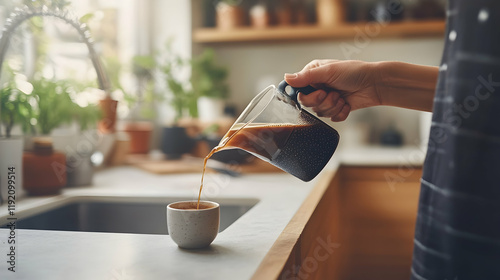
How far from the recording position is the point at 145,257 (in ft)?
2.38

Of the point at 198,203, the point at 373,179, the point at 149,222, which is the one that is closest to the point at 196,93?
the point at 373,179

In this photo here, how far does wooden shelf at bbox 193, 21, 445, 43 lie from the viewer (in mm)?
2512

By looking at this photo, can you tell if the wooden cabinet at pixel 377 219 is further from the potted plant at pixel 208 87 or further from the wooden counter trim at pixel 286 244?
the potted plant at pixel 208 87

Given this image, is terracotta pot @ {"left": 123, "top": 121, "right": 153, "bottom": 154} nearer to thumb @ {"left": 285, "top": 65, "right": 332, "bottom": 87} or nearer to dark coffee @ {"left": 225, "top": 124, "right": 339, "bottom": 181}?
thumb @ {"left": 285, "top": 65, "right": 332, "bottom": 87}

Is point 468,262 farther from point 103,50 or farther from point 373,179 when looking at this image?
point 103,50

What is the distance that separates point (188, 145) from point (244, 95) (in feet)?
2.97

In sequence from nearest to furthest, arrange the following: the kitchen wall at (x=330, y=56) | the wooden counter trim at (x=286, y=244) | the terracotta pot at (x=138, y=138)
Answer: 1. the wooden counter trim at (x=286, y=244)
2. the terracotta pot at (x=138, y=138)
3. the kitchen wall at (x=330, y=56)

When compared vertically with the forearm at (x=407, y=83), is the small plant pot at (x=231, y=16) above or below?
above

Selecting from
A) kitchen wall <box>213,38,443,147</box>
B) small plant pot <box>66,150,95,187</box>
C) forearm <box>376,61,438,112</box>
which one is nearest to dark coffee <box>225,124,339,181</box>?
forearm <box>376,61,438,112</box>

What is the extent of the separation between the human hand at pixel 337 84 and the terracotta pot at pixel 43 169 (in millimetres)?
727

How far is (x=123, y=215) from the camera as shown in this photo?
135cm

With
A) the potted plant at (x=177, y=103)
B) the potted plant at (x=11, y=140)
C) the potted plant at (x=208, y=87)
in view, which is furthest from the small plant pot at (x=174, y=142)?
the potted plant at (x=11, y=140)

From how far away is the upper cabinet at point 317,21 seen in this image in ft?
8.36

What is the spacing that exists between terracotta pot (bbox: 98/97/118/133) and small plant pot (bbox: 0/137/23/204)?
61 centimetres
